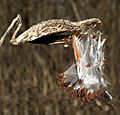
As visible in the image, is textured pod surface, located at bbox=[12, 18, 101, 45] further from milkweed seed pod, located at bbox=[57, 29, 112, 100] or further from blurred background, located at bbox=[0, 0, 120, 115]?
blurred background, located at bbox=[0, 0, 120, 115]

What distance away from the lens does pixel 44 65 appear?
529 cm

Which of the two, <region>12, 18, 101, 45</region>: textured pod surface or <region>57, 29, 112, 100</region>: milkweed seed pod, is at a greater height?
<region>12, 18, 101, 45</region>: textured pod surface

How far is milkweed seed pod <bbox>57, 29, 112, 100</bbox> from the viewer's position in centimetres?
152

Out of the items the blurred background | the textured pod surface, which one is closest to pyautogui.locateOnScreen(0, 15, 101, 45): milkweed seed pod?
the textured pod surface

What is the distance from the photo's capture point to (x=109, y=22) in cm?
639

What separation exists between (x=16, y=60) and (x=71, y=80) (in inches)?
158

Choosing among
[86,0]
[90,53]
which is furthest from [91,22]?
[86,0]

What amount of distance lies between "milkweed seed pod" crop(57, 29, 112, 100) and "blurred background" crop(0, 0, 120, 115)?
2.98 feet

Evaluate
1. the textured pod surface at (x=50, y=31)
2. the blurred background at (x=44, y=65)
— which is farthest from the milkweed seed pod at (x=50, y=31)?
the blurred background at (x=44, y=65)

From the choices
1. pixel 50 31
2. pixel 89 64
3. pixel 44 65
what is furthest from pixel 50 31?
pixel 44 65

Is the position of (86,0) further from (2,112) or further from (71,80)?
(71,80)

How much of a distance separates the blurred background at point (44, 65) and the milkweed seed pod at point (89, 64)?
91 centimetres

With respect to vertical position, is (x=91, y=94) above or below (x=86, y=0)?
A: below

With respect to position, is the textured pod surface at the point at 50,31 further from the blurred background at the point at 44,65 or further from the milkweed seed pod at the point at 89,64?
the blurred background at the point at 44,65
